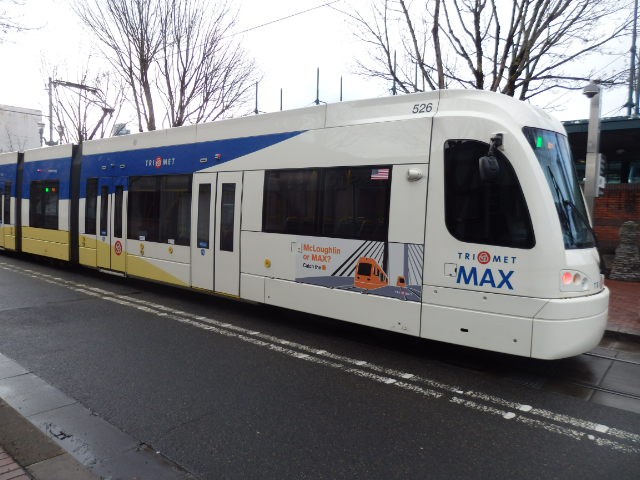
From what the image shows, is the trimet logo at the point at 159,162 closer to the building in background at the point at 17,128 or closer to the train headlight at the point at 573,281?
the train headlight at the point at 573,281

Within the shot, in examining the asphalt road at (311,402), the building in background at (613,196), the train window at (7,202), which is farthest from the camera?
the train window at (7,202)

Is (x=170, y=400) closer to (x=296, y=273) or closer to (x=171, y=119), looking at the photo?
(x=296, y=273)

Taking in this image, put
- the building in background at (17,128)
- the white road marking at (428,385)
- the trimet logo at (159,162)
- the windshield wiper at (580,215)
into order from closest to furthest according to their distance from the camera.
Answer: the white road marking at (428,385) < the windshield wiper at (580,215) < the trimet logo at (159,162) < the building in background at (17,128)

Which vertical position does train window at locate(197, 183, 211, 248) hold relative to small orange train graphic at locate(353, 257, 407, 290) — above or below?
above

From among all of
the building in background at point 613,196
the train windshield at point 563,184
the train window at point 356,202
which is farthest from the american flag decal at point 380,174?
the building in background at point 613,196

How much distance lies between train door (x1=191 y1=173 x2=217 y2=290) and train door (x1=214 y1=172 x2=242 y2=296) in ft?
0.47

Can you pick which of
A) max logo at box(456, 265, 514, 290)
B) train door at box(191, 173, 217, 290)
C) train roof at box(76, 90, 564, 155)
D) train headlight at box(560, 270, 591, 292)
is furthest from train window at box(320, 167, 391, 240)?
train door at box(191, 173, 217, 290)

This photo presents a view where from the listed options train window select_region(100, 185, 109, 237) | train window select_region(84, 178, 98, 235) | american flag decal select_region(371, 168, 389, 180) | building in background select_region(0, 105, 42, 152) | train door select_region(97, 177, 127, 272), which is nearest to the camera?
american flag decal select_region(371, 168, 389, 180)

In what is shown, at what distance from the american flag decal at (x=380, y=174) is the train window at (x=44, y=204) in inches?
373

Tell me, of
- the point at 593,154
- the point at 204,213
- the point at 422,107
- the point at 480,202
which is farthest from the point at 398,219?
the point at 593,154

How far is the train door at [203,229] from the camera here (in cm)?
811

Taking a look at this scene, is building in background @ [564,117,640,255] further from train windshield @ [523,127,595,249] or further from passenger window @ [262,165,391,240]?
passenger window @ [262,165,391,240]

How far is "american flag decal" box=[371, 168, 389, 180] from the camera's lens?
5863 millimetres

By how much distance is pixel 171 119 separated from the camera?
18.3 meters
